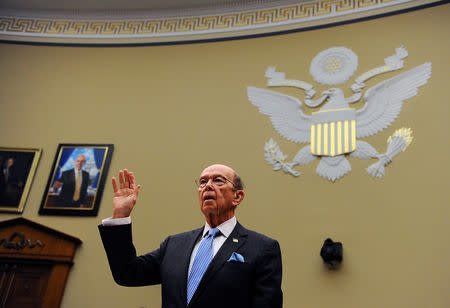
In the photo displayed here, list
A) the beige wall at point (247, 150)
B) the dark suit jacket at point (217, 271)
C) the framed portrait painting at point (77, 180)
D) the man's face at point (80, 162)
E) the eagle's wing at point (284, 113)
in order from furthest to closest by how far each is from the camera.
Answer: the man's face at point (80, 162) < the framed portrait painting at point (77, 180) < the eagle's wing at point (284, 113) < the beige wall at point (247, 150) < the dark suit jacket at point (217, 271)

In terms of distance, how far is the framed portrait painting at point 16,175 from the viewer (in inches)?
222

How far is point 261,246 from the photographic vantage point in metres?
2.02

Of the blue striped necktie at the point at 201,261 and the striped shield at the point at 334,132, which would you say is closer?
the blue striped necktie at the point at 201,261

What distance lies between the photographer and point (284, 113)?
5.52 meters

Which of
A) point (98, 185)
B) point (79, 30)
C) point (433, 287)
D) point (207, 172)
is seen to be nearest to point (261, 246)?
point (207, 172)

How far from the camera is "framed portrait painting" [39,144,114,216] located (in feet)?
18.1

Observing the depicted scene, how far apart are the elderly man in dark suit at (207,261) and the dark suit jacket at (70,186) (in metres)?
3.74

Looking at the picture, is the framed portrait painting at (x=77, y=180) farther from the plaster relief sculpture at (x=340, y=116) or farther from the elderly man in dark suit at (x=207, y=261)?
the elderly man in dark suit at (x=207, y=261)

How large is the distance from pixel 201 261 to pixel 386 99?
3.94 m

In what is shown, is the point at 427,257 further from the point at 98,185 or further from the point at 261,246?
the point at 98,185

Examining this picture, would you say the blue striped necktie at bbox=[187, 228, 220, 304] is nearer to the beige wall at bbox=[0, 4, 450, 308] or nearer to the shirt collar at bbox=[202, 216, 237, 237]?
the shirt collar at bbox=[202, 216, 237, 237]

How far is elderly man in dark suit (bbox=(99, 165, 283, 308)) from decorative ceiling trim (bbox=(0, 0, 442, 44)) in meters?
4.71

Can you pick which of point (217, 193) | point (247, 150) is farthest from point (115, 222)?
point (247, 150)

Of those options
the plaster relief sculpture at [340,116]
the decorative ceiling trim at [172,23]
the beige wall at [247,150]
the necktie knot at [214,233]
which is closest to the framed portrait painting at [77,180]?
the beige wall at [247,150]
